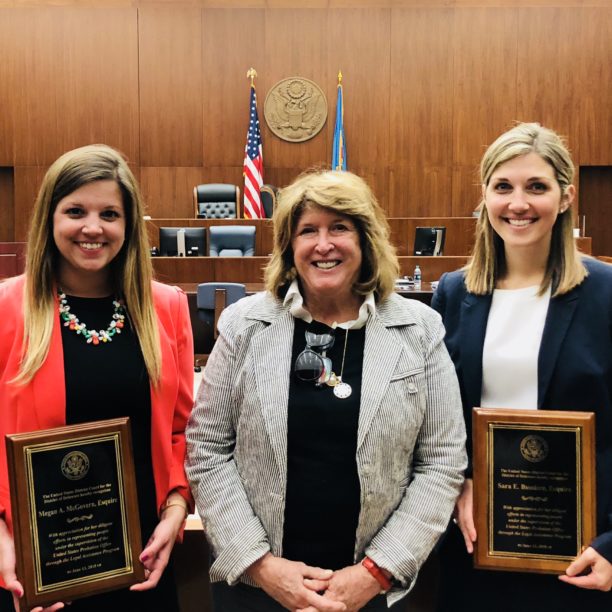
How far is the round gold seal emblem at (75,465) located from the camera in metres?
1.28

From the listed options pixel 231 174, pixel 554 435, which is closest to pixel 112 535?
pixel 554 435

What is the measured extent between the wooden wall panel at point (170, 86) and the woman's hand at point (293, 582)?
9.51m

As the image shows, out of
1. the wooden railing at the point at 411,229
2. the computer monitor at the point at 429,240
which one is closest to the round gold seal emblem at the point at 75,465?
the computer monitor at the point at 429,240

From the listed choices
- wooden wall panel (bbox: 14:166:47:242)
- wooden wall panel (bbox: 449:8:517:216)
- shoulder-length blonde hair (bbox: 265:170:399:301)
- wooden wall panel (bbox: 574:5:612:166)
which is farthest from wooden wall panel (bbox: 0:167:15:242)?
shoulder-length blonde hair (bbox: 265:170:399:301)

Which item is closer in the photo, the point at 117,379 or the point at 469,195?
the point at 117,379

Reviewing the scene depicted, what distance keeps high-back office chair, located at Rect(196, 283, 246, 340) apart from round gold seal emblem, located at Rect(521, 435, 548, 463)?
449 centimetres

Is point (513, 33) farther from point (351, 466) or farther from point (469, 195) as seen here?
point (351, 466)

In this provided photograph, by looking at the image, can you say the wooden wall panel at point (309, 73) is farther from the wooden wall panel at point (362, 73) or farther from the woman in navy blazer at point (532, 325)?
the woman in navy blazer at point (532, 325)

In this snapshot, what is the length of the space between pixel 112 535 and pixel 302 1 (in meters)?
10.1

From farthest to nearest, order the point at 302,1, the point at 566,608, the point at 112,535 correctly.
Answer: the point at 302,1, the point at 566,608, the point at 112,535

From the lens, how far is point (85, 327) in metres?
1.43

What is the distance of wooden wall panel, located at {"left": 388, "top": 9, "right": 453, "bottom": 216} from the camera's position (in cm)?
1003

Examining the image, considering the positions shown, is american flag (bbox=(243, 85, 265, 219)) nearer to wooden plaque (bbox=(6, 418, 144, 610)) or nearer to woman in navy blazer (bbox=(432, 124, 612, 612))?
woman in navy blazer (bbox=(432, 124, 612, 612))

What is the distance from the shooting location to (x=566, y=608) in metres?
1.43
